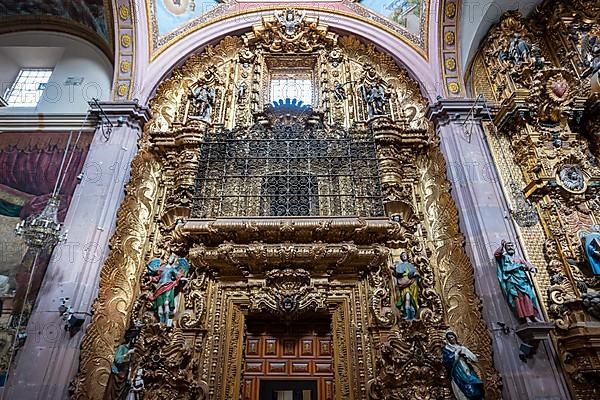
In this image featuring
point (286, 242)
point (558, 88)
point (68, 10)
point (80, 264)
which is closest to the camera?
point (80, 264)

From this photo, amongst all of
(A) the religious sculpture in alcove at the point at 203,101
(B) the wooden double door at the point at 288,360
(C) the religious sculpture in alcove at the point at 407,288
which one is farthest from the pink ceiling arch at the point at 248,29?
(B) the wooden double door at the point at 288,360

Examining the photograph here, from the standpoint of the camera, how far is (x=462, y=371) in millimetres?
6250

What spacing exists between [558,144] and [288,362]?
7356mm

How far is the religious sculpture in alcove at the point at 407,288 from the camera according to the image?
7.38 metres

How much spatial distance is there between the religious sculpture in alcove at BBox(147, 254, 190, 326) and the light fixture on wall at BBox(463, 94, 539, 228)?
21.6 feet

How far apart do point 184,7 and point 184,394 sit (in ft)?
33.7

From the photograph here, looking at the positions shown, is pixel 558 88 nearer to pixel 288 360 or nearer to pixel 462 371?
pixel 462 371

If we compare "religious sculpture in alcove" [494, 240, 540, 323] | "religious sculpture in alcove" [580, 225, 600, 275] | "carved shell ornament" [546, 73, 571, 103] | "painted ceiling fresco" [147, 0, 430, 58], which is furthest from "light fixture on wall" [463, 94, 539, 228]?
"painted ceiling fresco" [147, 0, 430, 58]

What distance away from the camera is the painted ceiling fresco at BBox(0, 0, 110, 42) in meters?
10.3

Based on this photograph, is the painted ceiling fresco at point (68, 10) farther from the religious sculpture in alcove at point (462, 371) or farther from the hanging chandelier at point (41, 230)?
the religious sculpture in alcove at point (462, 371)

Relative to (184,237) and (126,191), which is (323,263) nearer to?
(184,237)

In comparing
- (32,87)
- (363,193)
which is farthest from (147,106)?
(363,193)

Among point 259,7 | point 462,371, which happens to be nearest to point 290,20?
point 259,7

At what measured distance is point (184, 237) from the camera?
27.0 feet
